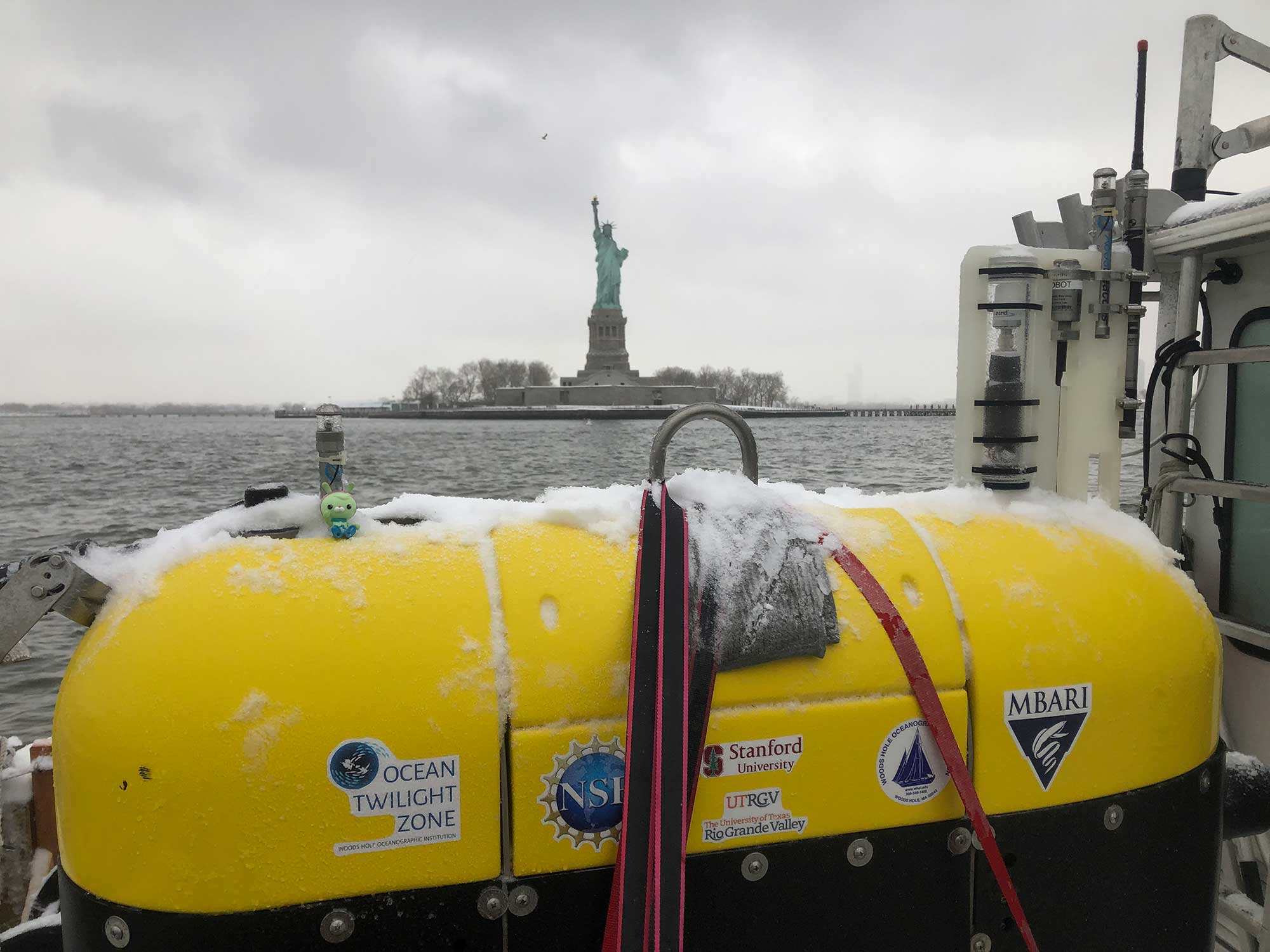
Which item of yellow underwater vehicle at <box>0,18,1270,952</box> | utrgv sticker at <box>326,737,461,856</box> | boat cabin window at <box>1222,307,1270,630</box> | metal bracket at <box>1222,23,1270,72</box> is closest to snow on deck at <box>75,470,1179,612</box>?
yellow underwater vehicle at <box>0,18,1270,952</box>

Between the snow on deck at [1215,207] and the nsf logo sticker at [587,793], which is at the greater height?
the snow on deck at [1215,207]

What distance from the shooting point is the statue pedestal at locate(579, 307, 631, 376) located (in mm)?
87688

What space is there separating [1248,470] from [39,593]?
389 cm

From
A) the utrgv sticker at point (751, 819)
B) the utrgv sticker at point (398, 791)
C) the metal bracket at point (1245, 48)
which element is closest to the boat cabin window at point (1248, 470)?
the metal bracket at point (1245, 48)

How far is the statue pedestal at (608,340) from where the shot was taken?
288 ft

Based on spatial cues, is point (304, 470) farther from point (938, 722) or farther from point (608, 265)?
point (608, 265)

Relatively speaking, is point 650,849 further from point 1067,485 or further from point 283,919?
point 1067,485

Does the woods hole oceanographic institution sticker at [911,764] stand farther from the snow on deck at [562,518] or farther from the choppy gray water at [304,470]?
the choppy gray water at [304,470]

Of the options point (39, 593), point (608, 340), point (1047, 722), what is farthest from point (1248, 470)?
point (608, 340)

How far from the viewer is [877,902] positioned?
1.88 meters

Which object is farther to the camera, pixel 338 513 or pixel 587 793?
pixel 338 513

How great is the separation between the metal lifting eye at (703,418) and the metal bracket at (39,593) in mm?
1194

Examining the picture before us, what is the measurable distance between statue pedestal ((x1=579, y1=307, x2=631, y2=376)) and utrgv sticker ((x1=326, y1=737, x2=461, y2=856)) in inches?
3442

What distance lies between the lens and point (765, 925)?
180 centimetres
